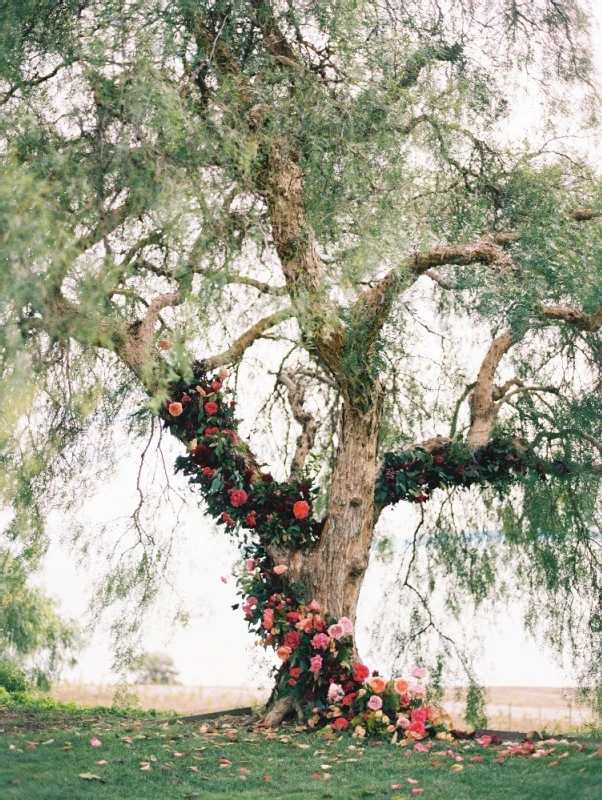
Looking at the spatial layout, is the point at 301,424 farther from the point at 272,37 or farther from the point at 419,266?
the point at 272,37

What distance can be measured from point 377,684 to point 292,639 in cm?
56

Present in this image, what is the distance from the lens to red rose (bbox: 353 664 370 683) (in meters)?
5.46

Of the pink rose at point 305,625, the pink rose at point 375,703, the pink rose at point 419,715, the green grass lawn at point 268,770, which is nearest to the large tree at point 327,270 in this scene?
Answer: the pink rose at point 305,625

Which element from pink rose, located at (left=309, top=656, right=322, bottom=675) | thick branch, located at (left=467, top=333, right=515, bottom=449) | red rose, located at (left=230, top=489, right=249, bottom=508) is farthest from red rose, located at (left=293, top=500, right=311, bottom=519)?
thick branch, located at (left=467, top=333, right=515, bottom=449)

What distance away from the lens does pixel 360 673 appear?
546 cm

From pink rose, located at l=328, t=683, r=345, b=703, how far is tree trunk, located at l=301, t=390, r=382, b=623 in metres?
0.43

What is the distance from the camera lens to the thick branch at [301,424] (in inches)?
258

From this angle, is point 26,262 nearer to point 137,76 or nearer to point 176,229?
point 176,229

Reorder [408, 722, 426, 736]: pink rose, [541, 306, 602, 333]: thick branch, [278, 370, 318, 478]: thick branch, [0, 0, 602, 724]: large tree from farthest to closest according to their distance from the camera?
[278, 370, 318, 478]: thick branch, [541, 306, 602, 333]: thick branch, [408, 722, 426, 736]: pink rose, [0, 0, 602, 724]: large tree

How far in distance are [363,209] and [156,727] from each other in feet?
11.4

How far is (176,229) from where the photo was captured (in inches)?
157

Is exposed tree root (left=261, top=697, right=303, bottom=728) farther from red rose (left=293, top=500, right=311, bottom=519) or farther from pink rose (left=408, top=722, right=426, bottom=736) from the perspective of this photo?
red rose (left=293, top=500, right=311, bottom=519)

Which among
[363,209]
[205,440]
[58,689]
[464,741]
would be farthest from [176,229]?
[58,689]

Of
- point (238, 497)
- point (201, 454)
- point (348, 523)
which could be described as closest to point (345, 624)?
point (348, 523)
